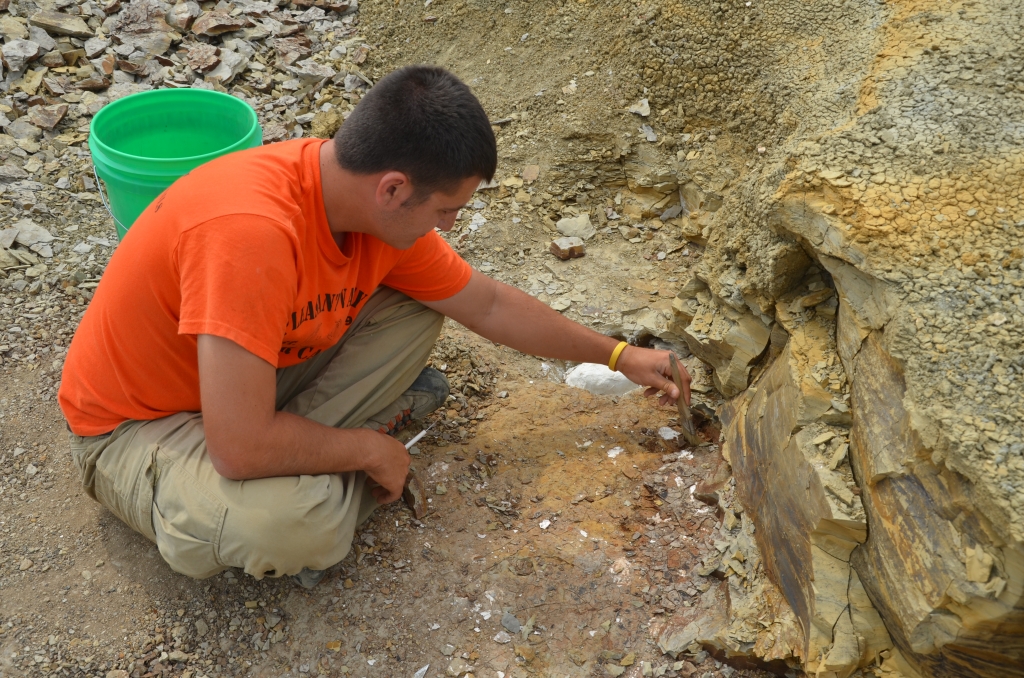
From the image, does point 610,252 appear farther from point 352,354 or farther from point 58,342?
point 58,342

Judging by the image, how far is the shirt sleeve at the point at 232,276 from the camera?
1891 millimetres

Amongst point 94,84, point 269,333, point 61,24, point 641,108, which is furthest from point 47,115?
point 269,333

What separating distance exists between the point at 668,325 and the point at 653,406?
358 mm

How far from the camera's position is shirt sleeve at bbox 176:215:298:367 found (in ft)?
6.20

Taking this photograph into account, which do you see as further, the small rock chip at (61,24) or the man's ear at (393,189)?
the small rock chip at (61,24)

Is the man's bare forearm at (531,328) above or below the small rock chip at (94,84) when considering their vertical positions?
above

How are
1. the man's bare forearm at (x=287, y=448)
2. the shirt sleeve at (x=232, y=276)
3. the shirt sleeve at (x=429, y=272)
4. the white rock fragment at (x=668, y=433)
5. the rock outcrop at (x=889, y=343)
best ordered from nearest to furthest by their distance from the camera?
the rock outcrop at (x=889, y=343) < the shirt sleeve at (x=232, y=276) < the man's bare forearm at (x=287, y=448) < the shirt sleeve at (x=429, y=272) < the white rock fragment at (x=668, y=433)

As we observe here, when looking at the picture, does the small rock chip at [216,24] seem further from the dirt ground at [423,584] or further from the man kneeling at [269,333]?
the man kneeling at [269,333]

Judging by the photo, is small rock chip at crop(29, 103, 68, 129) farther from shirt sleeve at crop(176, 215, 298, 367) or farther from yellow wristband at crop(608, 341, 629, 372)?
yellow wristband at crop(608, 341, 629, 372)

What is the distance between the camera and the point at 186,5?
4996 millimetres

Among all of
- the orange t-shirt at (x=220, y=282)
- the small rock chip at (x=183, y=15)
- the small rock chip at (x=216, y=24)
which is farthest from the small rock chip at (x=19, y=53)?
the orange t-shirt at (x=220, y=282)

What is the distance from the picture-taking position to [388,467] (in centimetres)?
236

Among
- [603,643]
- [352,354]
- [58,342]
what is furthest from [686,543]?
[58,342]

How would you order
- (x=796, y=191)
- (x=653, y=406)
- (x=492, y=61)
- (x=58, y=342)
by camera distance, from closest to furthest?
(x=796, y=191) → (x=653, y=406) → (x=58, y=342) → (x=492, y=61)
